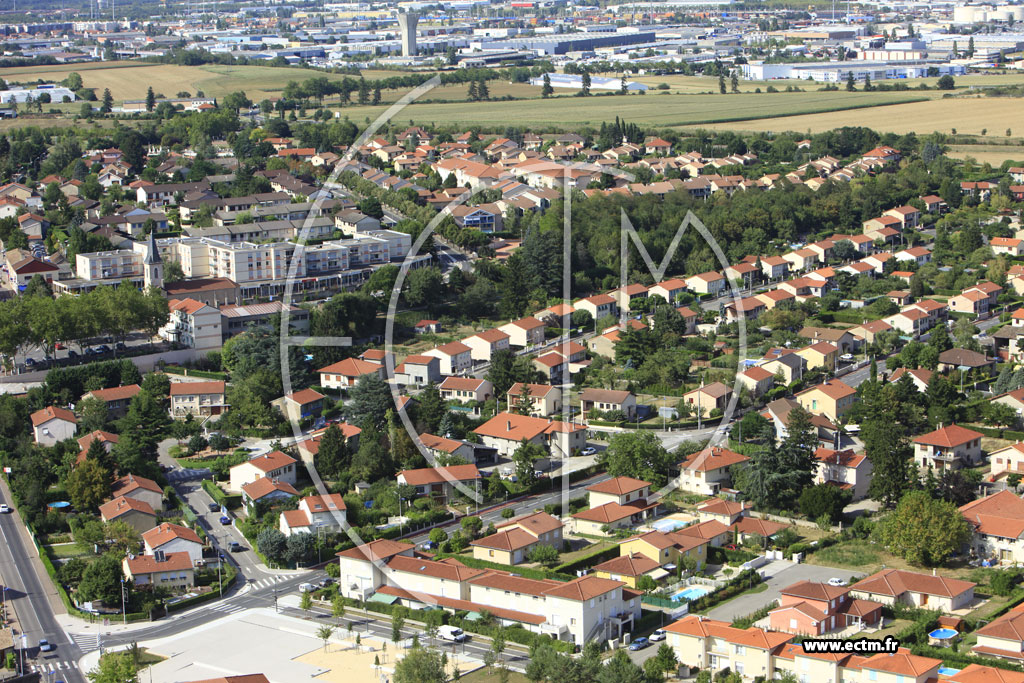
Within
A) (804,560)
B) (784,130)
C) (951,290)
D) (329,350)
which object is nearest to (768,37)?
(784,130)

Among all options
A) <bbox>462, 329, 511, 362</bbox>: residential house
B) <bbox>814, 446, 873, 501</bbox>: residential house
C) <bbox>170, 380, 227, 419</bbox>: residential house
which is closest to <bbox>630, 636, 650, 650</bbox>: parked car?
<bbox>814, 446, 873, 501</bbox>: residential house

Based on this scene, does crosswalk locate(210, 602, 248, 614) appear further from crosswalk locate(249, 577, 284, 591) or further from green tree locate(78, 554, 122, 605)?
green tree locate(78, 554, 122, 605)

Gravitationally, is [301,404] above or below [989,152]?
below

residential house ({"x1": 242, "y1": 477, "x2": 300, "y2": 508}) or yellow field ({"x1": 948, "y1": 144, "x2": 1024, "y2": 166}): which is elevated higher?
yellow field ({"x1": 948, "y1": 144, "x2": 1024, "y2": 166})

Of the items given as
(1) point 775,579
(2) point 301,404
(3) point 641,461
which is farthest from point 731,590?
(2) point 301,404

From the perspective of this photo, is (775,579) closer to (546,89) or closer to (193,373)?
(193,373)

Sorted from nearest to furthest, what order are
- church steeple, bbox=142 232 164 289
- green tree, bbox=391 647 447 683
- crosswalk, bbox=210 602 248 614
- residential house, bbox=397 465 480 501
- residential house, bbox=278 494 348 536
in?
green tree, bbox=391 647 447 683, crosswalk, bbox=210 602 248 614, residential house, bbox=278 494 348 536, residential house, bbox=397 465 480 501, church steeple, bbox=142 232 164 289
